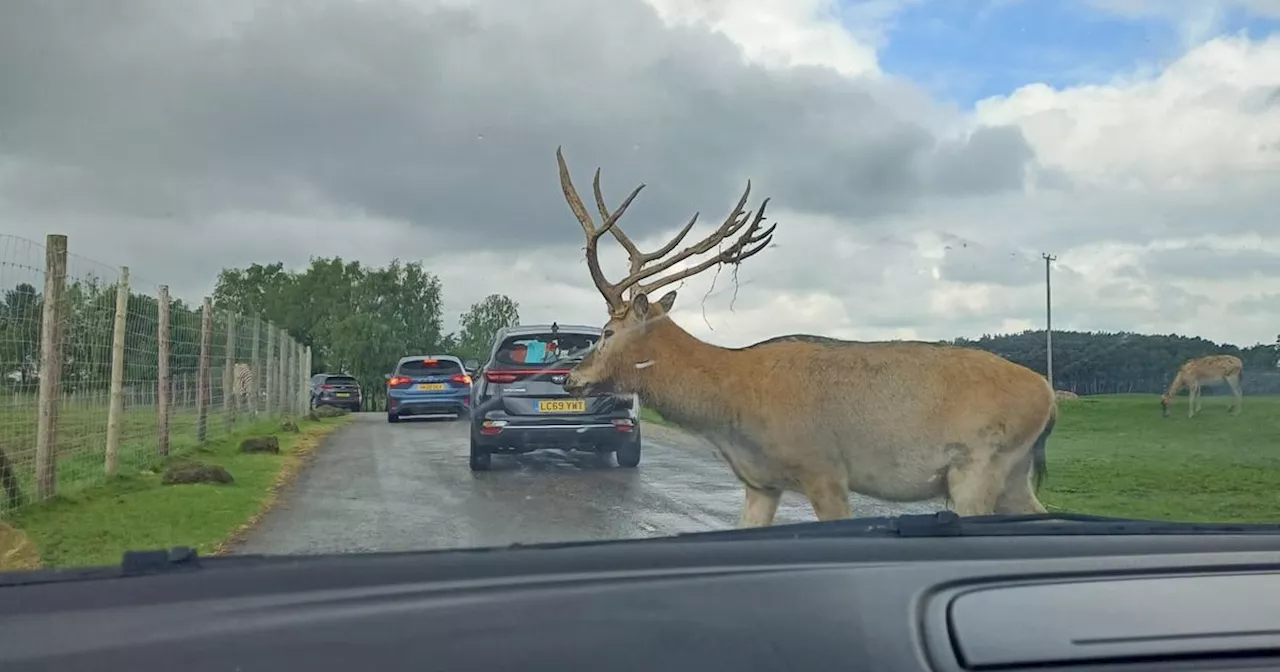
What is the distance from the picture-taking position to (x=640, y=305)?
4.58 metres

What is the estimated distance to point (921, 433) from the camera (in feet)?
15.4

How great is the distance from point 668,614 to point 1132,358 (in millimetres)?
2768

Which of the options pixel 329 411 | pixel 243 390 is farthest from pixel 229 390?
pixel 329 411

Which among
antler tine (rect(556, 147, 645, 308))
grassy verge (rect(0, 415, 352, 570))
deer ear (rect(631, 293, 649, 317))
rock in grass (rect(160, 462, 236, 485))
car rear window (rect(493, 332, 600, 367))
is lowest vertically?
grassy verge (rect(0, 415, 352, 570))

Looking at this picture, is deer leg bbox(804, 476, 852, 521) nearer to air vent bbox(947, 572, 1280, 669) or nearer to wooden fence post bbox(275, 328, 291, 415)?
wooden fence post bbox(275, 328, 291, 415)

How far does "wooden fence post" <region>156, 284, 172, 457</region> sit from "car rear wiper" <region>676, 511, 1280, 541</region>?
8.30 ft

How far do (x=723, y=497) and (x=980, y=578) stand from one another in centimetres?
446

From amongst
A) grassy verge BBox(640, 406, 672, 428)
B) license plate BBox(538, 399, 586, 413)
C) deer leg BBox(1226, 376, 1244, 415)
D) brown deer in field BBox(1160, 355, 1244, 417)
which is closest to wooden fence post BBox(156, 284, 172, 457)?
license plate BBox(538, 399, 586, 413)

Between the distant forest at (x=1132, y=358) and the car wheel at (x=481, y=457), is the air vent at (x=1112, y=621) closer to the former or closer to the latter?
the distant forest at (x=1132, y=358)

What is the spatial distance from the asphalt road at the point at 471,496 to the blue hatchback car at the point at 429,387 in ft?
0.59

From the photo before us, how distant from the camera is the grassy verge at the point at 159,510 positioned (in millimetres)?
4137

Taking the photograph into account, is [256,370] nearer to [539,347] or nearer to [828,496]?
[539,347]

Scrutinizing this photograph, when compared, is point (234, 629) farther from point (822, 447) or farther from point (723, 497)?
point (723, 497)

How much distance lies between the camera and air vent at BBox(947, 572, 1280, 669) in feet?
5.24
